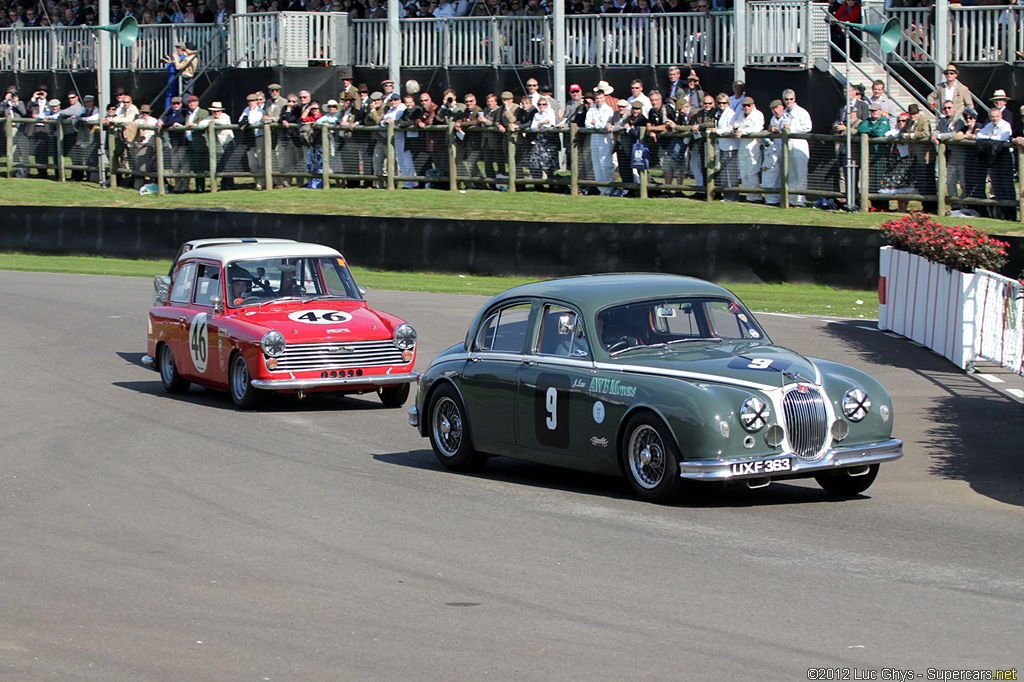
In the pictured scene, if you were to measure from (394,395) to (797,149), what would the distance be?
43.1ft

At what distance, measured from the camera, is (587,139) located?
27.9 m

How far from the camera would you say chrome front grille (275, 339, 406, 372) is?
44.4 feet

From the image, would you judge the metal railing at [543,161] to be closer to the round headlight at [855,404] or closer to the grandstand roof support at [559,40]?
the grandstand roof support at [559,40]

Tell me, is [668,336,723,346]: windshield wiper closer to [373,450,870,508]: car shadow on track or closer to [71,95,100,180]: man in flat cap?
[373,450,870,508]: car shadow on track

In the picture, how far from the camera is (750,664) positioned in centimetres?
573

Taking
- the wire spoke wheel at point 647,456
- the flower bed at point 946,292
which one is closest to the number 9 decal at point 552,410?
the wire spoke wheel at point 647,456

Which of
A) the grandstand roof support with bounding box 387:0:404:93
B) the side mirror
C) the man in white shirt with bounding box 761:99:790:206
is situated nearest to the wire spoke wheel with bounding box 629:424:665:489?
the side mirror

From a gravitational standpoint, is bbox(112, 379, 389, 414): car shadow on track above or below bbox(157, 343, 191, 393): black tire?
below

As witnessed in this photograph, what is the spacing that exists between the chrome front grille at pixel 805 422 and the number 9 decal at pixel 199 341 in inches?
288

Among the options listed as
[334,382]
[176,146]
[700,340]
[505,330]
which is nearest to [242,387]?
[334,382]

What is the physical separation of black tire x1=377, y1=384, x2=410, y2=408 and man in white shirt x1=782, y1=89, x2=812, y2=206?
12.9 metres

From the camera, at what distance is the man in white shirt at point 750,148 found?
1013 inches

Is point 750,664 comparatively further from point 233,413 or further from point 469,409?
point 233,413

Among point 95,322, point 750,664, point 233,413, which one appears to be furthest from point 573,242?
point 750,664
